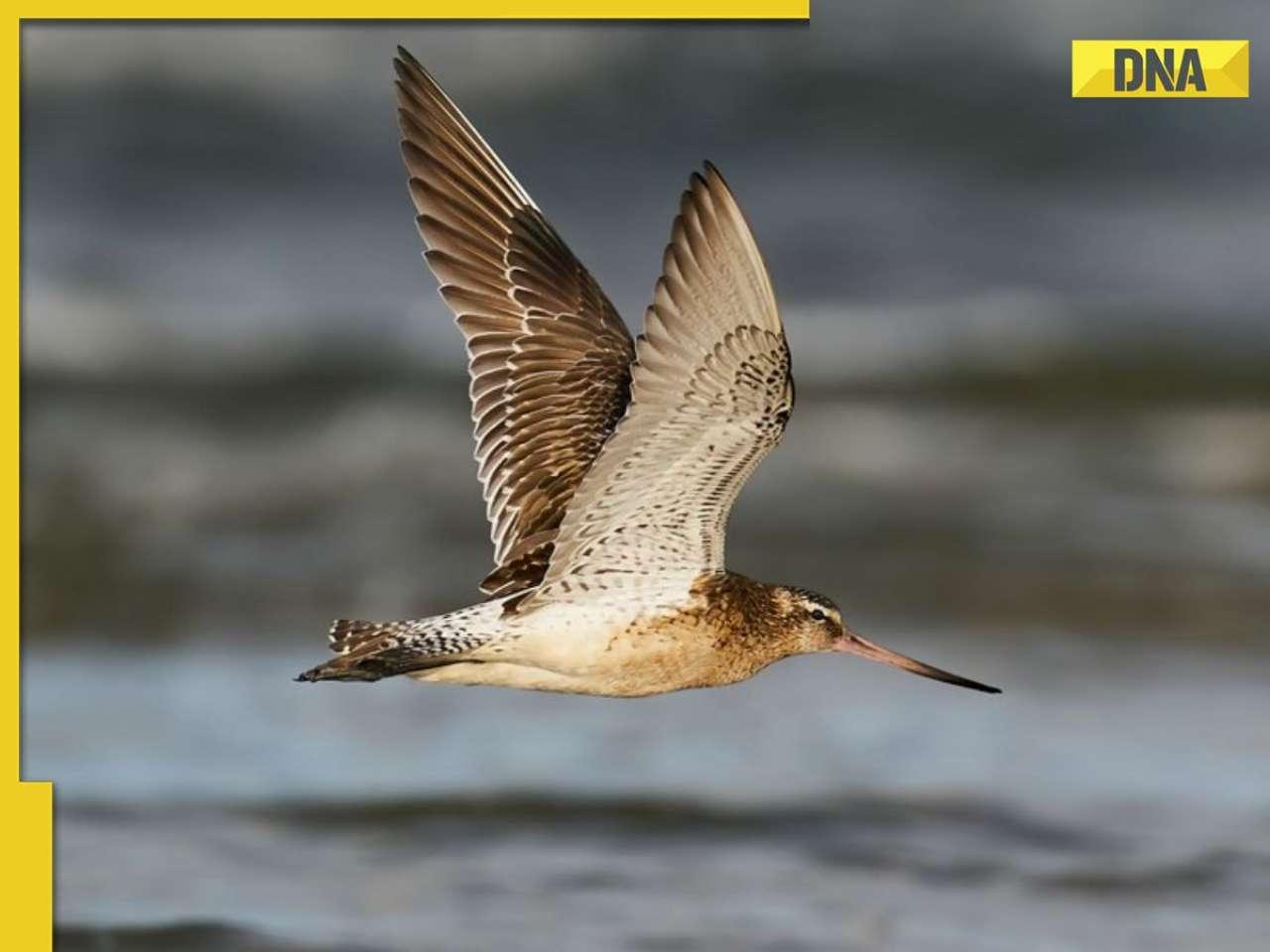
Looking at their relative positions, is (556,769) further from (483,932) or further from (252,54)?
(252,54)

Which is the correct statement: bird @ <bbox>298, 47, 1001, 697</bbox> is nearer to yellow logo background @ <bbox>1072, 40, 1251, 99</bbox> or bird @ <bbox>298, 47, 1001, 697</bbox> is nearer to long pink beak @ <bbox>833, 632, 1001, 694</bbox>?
long pink beak @ <bbox>833, 632, 1001, 694</bbox>

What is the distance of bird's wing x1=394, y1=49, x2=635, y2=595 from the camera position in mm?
4828

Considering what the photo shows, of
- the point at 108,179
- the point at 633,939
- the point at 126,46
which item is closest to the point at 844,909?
the point at 633,939

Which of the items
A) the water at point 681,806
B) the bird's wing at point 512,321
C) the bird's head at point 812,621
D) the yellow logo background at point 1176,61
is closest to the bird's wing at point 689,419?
the bird's head at point 812,621

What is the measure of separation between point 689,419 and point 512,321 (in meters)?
1.04

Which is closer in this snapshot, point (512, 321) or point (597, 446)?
point (597, 446)

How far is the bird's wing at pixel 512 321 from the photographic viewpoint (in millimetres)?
4828

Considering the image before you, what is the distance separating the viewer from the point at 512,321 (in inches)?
197

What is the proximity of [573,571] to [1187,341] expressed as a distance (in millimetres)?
6940

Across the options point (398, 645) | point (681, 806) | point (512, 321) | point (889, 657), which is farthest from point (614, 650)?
point (681, 806)

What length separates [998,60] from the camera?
38.7 ft

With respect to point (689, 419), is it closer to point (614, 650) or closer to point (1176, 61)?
point (614, 650)

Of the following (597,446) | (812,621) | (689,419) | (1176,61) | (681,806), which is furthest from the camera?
(1176,61)

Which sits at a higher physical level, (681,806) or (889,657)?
(889,657)
